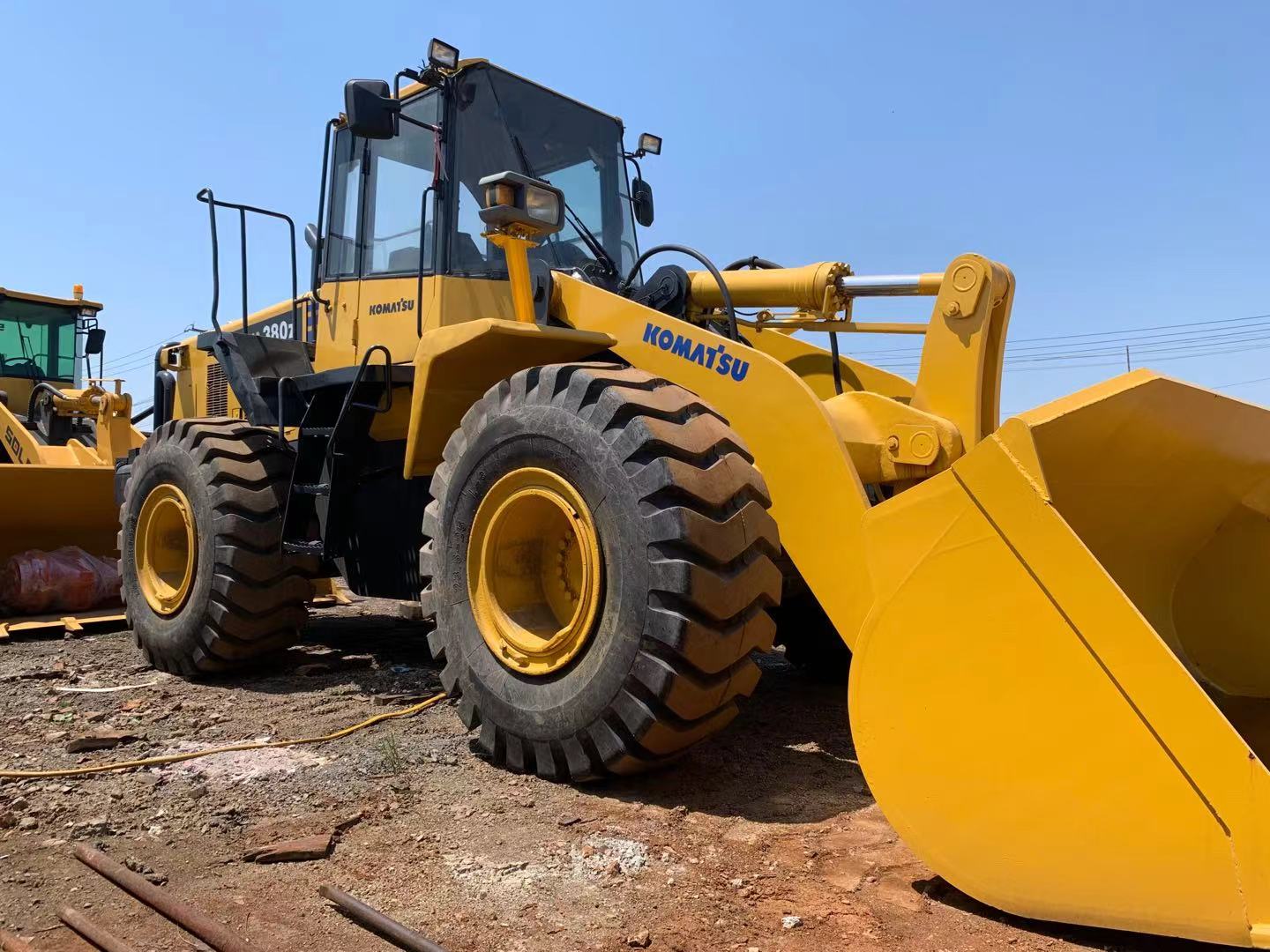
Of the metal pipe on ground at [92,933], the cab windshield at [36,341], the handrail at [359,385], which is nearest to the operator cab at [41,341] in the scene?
the cab windshield at [36,341]

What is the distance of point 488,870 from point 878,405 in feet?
6.73

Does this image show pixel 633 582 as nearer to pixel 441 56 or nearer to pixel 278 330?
pixel 441 56

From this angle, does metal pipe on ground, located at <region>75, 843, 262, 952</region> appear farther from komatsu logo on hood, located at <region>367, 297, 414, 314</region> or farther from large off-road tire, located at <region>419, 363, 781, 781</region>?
komatsu logo on hood, located at <region>367, 297, 414, 314</region>

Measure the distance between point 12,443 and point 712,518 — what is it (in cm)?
875

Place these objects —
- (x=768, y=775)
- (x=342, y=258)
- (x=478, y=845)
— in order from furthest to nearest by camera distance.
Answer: (x=342, y=258) → (x=768, y=775) → (x=478, y=845)

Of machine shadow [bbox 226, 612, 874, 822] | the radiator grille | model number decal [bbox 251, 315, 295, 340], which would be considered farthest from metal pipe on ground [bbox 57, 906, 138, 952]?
the radiator grille

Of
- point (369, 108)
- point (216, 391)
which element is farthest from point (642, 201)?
point (216, 391)

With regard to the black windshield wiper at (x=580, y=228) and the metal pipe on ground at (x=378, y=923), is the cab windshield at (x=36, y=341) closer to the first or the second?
the black windshield wiper at (x=580, y=228)

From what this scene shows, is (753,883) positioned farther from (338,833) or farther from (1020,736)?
(338,833)

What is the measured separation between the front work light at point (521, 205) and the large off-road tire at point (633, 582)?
0.88 meters

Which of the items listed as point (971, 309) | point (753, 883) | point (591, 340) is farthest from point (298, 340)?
A: point (753, 883)

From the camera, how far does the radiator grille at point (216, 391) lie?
7.02 m

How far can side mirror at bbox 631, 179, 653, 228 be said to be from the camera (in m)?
5.93

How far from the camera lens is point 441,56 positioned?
492 cm
